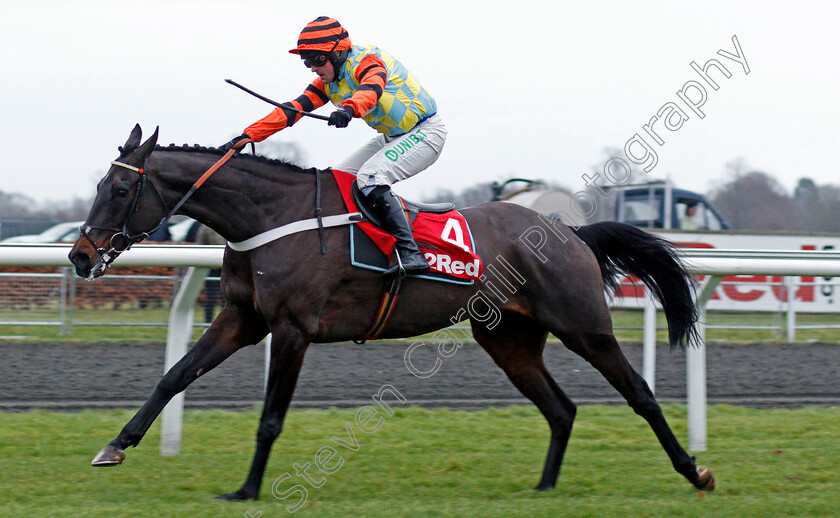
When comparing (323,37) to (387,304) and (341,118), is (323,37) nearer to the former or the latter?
(341,118)

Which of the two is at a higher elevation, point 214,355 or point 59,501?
point 214,355

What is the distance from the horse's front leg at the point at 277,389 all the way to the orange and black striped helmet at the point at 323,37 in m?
1.34

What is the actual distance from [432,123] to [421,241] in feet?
2.22

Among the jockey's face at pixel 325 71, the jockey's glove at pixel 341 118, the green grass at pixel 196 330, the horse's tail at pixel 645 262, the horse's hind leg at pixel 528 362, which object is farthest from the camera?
the green grass at pixel 196 330

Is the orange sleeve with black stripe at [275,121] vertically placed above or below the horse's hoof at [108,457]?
above

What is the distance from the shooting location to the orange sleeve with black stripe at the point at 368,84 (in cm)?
400

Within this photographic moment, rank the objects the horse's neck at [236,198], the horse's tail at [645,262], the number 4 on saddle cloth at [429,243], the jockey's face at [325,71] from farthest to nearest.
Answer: the horse's tail at [645,262]
the jockey's face at [325,71]
the number 4 on saddle cloth at [429,243]
the horse's neck at [236,198]

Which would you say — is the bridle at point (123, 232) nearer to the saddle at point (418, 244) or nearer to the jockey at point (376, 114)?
the jockey at point (376, 114)

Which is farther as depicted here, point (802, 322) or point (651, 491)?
point (802, 322)

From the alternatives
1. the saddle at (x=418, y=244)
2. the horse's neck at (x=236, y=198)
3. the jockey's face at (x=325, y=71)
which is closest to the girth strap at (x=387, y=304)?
the saddle at (x=418, y=244)

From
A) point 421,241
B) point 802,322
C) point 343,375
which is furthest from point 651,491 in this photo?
point 802,322

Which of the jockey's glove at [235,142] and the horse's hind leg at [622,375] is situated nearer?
the jockey's glove at [235,142]

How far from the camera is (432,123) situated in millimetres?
4539

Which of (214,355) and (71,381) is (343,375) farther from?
(214,355)
